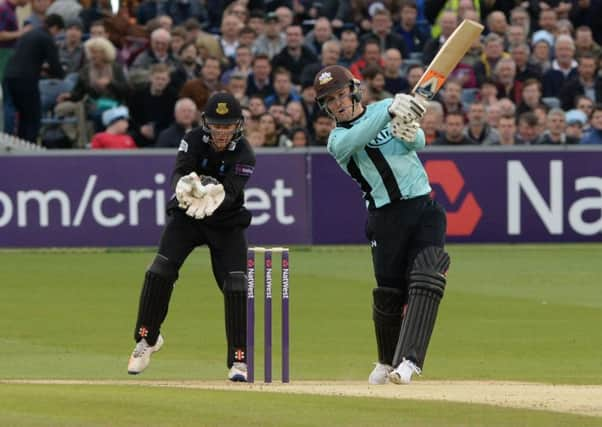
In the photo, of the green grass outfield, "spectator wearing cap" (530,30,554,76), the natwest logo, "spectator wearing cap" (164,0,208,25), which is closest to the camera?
the green grass outfield

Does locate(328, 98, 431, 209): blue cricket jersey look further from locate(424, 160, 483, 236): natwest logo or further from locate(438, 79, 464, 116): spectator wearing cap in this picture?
locate(438, 79, 464, 116): spectator wearing cap

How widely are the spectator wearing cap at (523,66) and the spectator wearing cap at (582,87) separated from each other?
0.49 m

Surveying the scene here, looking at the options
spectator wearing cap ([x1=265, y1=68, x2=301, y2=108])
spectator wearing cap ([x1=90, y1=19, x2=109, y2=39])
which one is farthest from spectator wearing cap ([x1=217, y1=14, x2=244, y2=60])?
spectator wearing cap ([x1=90, y1=19, x2=109, y2=39])

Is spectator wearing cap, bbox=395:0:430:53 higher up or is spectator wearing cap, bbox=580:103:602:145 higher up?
spectator wearing cap, bbox=395:0:430:53

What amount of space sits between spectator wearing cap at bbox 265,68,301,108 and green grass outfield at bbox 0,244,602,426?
286cm

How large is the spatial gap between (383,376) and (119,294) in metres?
6.71

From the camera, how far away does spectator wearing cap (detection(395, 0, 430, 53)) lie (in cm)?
2708

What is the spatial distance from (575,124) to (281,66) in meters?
4.42

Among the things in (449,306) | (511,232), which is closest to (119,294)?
(449,306)

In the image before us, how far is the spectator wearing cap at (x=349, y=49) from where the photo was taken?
84.2 feet

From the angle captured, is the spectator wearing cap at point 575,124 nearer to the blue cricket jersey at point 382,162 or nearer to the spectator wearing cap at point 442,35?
the spectator wearing cap at point 442,35

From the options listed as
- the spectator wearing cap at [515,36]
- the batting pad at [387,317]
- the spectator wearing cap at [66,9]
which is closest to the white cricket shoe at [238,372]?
→ the batting pad at [387,317]

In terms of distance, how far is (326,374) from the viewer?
521 inches

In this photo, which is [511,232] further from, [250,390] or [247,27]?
[250,390]
